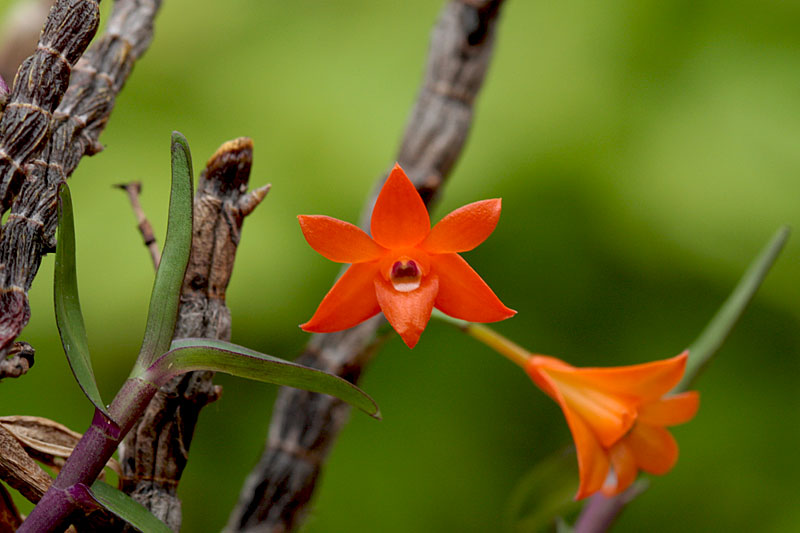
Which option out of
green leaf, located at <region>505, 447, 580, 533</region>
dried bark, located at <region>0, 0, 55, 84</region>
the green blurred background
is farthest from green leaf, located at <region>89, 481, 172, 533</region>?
the green blurred background

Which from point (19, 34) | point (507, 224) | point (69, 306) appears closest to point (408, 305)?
point (69, 306)

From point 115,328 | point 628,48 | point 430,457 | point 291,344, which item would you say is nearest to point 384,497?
point 430,457

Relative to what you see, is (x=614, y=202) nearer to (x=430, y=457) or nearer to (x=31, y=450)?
(x=430, y=457)

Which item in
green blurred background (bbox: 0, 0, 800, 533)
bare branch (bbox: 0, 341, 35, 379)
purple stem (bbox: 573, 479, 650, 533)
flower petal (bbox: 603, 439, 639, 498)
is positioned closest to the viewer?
bare branch (bbox: 0, 341, 35, 379)

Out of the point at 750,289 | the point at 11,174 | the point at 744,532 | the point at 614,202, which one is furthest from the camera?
the point at 614,202

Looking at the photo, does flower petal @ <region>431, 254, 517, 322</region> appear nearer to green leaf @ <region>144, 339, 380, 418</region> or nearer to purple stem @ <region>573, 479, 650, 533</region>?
green leaf @ <region>144, 339, 380, 418</region>
